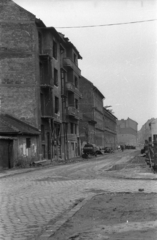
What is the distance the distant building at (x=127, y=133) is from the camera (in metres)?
135

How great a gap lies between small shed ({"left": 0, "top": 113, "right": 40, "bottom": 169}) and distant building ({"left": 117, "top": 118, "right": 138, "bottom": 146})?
103 meters

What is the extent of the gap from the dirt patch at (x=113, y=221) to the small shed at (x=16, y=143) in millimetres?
15650

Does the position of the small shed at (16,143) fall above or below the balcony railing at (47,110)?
below

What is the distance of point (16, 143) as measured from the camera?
26375 millimetres

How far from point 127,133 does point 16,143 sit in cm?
11127

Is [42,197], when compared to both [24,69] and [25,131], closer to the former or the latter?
[25,131]

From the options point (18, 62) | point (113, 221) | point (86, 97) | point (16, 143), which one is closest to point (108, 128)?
point (86, 97)

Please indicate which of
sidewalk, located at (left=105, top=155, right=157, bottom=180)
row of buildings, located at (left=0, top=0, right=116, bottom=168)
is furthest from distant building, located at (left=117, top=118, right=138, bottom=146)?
sidewalk, located at (left=105, top=155, right=157, bottom=180)

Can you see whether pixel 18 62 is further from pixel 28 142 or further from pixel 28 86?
pixel 28 142

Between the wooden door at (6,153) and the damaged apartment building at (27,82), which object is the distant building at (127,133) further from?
the wooden door at (6,153)

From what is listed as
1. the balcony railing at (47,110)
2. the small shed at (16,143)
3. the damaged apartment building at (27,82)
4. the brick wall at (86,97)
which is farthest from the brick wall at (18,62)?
the brick wall at (86,97)

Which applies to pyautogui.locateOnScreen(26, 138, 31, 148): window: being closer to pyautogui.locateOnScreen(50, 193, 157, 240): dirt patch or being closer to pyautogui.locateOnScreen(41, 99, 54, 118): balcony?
pyautogui.locateOnScreen(41, 99, 54, 118): balcony

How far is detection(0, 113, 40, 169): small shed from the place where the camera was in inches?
952

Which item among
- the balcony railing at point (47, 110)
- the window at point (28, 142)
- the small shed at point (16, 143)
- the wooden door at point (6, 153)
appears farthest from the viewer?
the balcony railing at point (47, 110)
